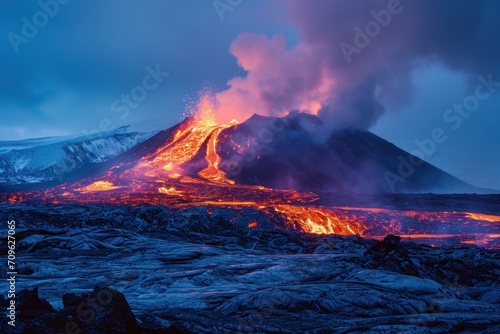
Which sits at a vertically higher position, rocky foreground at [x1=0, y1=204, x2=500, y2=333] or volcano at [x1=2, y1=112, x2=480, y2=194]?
volcano at [x1=2, y1=112, x2=480, y2=194]

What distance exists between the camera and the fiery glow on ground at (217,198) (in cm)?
3669

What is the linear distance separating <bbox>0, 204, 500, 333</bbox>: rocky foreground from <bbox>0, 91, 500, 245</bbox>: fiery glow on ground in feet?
48.9

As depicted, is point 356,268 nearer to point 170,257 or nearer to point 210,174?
point 170,257

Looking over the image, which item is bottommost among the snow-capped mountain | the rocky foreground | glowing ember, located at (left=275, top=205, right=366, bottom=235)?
the rocky foreground

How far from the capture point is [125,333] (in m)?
6.62

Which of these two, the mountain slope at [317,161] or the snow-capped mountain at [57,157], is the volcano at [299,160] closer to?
the mountain slope at [317,161]

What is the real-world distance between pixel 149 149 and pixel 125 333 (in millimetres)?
Answer: 85756

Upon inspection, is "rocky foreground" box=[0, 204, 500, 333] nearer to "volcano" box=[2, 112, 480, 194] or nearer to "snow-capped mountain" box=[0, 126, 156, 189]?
"volcano" box=[2, 112, 480, 194]

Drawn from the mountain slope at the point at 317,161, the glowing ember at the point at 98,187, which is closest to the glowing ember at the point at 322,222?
the mountain slope at the point at 317,161

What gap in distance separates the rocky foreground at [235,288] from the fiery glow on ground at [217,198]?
48.9 feet

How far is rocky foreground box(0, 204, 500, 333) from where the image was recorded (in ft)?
24.3

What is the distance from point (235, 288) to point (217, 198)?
39328mm

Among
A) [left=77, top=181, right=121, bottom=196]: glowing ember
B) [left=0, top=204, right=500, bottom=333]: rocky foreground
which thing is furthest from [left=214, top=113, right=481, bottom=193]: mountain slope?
[left=0, top=204, right=500, bottom=333]: rocky foreground

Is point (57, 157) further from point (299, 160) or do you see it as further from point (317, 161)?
point (317, 161)
